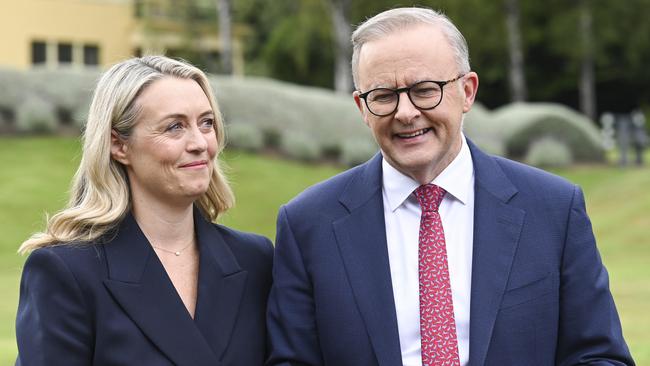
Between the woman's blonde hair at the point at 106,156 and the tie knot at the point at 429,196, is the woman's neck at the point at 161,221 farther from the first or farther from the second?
the tie knot at the point at 429,196

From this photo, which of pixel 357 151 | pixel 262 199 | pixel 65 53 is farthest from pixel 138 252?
pixel 65 53

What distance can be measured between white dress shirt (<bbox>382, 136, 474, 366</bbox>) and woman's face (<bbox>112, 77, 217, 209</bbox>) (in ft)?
2.38

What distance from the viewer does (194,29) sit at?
116ft

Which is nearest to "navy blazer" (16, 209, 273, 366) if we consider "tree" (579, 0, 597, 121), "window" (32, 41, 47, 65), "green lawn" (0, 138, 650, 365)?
"green lawn" (0, 138, 650, 365)

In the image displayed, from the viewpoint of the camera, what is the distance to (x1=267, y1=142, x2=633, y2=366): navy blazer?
3.43 metres

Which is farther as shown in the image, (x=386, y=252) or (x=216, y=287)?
(x=216, y=287)

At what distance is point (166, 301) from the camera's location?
3.68m

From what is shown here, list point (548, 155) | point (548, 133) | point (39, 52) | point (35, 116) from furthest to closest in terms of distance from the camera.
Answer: point (39, 52)
point (548, 133)
point (548, 155)
point (35, 116)

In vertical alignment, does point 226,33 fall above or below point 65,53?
above

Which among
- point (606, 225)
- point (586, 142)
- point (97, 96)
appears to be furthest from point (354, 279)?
point (586, 142)

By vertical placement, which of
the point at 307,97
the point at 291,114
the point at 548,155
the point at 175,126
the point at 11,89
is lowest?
the point at 548,155

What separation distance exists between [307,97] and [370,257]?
1855cm

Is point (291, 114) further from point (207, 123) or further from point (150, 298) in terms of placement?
point (150, 298)

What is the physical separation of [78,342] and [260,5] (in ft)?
130
